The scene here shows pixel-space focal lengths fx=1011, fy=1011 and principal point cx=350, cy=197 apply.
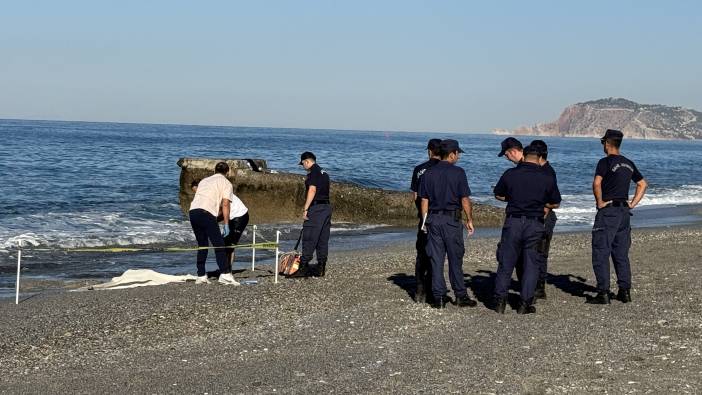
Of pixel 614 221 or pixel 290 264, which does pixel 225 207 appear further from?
pixel 614 221

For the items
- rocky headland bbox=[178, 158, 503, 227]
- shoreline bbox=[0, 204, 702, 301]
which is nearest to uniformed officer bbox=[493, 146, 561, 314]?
shoreline bbox=[0, 204, 702, 301]

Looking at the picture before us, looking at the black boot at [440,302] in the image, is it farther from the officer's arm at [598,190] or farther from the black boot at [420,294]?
the officer's arm at [598,190]

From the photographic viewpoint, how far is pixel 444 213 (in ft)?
34.3

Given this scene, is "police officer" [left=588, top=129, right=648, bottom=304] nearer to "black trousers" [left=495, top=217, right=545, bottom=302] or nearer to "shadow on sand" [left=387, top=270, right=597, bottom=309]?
"shadow on sand" [left=387, top=270, right=597, bottom=309]

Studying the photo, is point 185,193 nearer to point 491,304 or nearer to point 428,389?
point 491,304

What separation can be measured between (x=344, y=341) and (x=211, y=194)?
166 inches

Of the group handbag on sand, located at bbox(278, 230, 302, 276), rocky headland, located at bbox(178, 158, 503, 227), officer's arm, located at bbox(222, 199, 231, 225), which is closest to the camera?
officer's arm, located at bbox(222, 199, 231, 225)

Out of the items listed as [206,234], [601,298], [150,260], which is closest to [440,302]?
[601,298]

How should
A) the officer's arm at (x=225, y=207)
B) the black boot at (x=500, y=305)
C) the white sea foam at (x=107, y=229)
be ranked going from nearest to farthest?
1. the black boot at (x=500, y=305)
2. the officer's arm at (x=225, y=207)
3. the white sea foam at (x=107, y=229)

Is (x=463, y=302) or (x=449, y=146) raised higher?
(x=449, y=146)

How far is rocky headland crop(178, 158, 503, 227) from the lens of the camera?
2342 cm

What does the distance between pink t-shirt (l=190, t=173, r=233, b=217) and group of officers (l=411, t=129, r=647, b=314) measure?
2.78m

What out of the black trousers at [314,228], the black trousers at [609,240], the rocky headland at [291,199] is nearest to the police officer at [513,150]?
the black trousers at [609,240]

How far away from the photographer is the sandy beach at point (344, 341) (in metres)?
7.47
